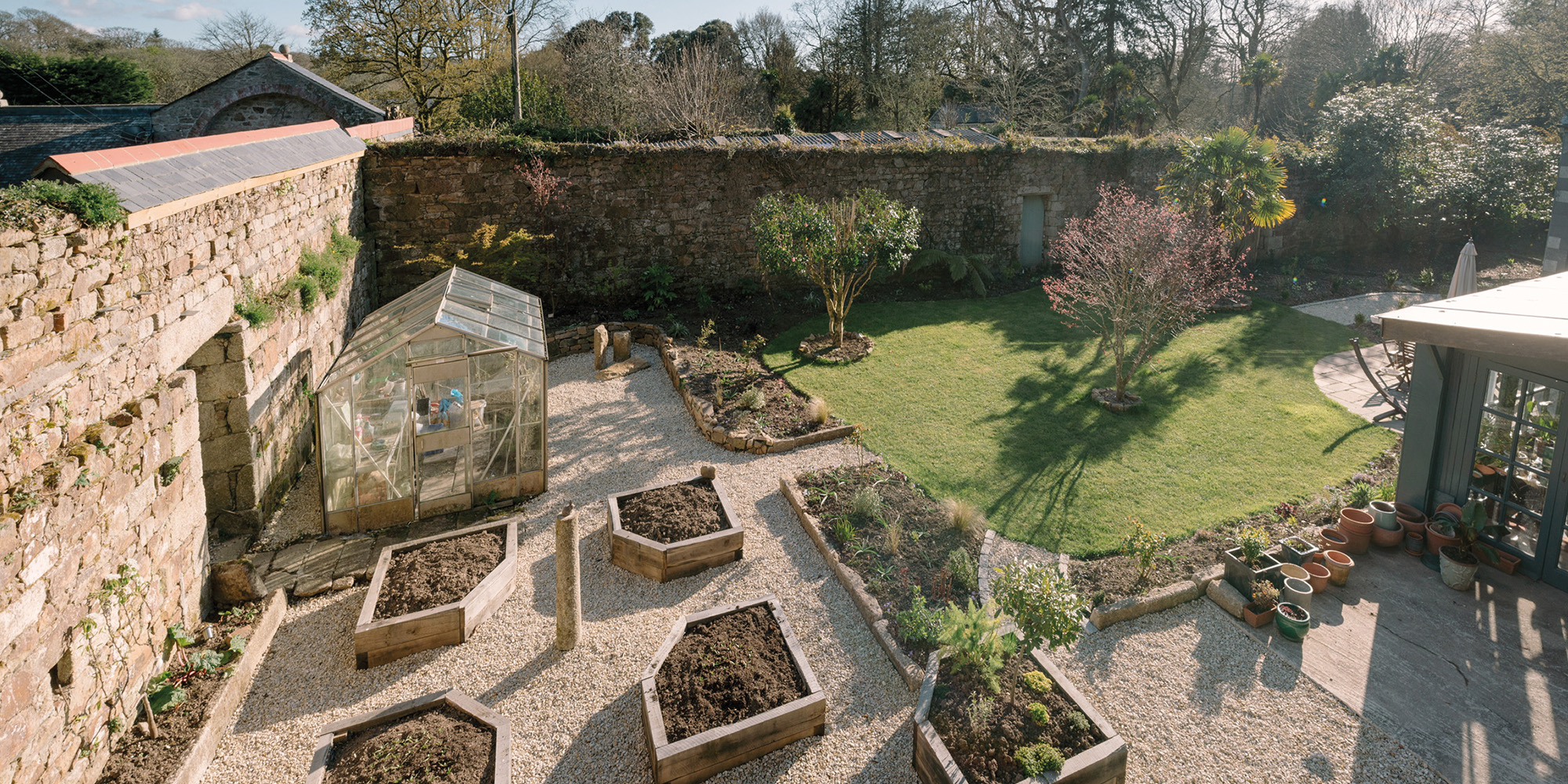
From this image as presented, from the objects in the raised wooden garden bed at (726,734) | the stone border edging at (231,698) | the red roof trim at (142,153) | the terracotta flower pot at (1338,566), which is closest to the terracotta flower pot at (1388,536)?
the terracotta flower pot at (1338,566)

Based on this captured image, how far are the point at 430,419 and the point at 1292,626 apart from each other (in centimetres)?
717

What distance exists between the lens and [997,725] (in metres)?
4.24

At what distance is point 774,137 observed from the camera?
14.5 meters

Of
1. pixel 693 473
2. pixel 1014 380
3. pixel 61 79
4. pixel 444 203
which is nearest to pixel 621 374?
pixel 693 473

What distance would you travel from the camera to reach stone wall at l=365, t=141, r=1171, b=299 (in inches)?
462

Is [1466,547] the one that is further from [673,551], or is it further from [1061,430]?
[673,551]

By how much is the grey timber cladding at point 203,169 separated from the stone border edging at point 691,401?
2.96m

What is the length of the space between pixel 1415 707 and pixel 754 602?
4309mm

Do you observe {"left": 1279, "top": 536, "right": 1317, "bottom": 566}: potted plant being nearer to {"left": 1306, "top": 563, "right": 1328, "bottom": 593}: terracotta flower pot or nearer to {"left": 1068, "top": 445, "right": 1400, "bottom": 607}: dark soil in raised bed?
{"left": 1306, "top": 563, "right": 1328, "bottom": 593}: terracotta flower pot

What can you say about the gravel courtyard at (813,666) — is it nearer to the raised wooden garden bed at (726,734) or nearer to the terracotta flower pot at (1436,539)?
the raised wooden garden bed at (726,734)

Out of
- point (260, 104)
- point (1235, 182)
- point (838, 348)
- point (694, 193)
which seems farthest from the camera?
point (260, 104)

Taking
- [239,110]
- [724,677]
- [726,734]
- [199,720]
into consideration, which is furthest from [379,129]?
[726,734]

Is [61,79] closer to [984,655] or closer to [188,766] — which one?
[188,766]

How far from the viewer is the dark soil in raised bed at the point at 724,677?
14.5ft
